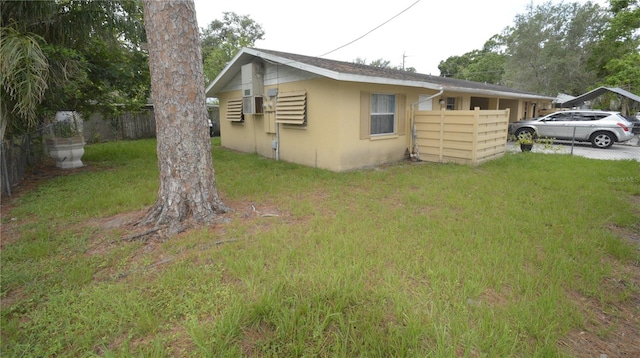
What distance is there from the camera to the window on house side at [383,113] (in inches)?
327

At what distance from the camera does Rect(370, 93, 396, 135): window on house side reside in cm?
831

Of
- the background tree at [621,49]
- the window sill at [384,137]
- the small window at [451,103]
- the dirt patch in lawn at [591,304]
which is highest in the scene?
the background tree at [621,49]

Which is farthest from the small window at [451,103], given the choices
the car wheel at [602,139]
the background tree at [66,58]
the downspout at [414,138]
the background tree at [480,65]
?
the background tree at [480,65]

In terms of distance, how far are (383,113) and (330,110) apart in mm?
1821

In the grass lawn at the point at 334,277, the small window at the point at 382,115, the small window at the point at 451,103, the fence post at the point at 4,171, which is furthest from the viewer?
the small window at the point at 451,103

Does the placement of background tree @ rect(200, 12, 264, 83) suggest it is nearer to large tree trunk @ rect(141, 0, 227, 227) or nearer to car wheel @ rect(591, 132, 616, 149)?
car wheel @ rect(591, 132, 616, 149)

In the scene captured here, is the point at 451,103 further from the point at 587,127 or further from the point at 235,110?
the point at 235,110

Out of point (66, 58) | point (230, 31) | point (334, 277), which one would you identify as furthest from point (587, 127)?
point (230, 31)

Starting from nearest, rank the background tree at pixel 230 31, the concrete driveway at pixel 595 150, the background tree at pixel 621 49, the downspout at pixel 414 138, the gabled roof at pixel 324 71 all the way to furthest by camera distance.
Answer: the gabled roof at pixel 324 71
the downspout at pixel 414 138
the concrete driveway at pixel 595 150
the background tree at pixel 621 49
the background tree at pixel 230 31

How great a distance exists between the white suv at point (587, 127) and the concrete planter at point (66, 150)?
615 inches

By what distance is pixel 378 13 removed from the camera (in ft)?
28.0

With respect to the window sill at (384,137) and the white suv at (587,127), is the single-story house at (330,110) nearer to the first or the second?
the window sill at (384,137)

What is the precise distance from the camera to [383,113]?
8570 mm

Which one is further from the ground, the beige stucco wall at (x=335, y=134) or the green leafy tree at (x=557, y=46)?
the green leafy tree at (x=557, y=46)
